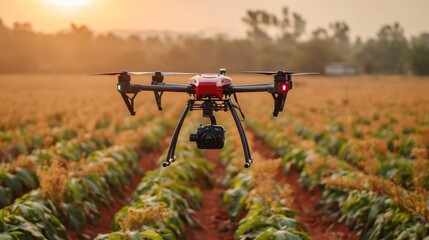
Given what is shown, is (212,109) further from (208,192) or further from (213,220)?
(208,192)

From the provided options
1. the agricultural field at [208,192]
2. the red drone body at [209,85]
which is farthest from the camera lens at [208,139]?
the agricultural field at [208,192]

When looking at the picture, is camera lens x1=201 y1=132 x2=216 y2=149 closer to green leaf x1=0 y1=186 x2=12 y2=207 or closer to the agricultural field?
the agricultural field

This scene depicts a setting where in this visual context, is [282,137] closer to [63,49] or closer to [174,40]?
[174,40]

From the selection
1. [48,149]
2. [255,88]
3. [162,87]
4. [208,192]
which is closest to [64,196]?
[208,192]

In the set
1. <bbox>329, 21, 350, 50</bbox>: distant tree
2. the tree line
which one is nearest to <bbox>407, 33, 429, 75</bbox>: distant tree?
the tree line

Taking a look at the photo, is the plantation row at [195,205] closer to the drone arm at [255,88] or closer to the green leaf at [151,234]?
the green leaf at [151,234]

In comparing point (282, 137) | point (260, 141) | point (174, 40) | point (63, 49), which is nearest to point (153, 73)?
point (282, 137)
